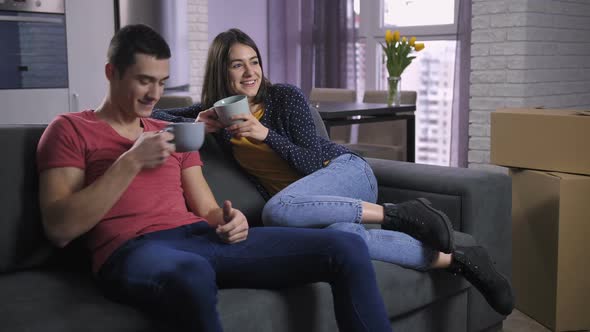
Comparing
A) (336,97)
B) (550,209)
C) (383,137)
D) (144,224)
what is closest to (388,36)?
(383,137)

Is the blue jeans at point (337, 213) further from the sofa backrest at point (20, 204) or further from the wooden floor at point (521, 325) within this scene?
the wooden floor at point (521, 325)

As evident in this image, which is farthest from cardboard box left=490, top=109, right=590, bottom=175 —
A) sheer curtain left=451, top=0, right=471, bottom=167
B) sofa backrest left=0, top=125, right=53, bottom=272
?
sheer curtain left=451, top=0, right=471, bottom=167

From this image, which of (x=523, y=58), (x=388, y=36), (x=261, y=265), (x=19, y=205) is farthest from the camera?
(x=523, y=58)

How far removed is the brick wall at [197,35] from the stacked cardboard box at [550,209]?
331 cm

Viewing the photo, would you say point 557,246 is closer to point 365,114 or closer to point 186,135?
point 186,135

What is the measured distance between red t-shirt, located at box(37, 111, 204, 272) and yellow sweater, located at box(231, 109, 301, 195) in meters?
0.52

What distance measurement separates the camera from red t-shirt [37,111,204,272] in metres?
1.57

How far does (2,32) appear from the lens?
381cm

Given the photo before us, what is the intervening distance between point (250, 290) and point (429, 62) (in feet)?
13.7

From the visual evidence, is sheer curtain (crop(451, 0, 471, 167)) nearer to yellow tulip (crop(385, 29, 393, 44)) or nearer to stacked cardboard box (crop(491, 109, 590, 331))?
yellow tulip (crop(385, 29, 393, 44))

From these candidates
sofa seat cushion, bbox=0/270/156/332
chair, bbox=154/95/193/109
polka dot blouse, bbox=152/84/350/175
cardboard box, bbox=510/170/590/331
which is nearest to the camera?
sofa seat cushion, bbox=0/270/156/332

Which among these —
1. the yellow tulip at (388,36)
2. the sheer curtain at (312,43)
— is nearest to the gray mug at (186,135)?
the yellow tulip at (388,36)

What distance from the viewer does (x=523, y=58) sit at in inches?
165

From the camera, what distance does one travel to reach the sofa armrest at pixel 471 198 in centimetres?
216
